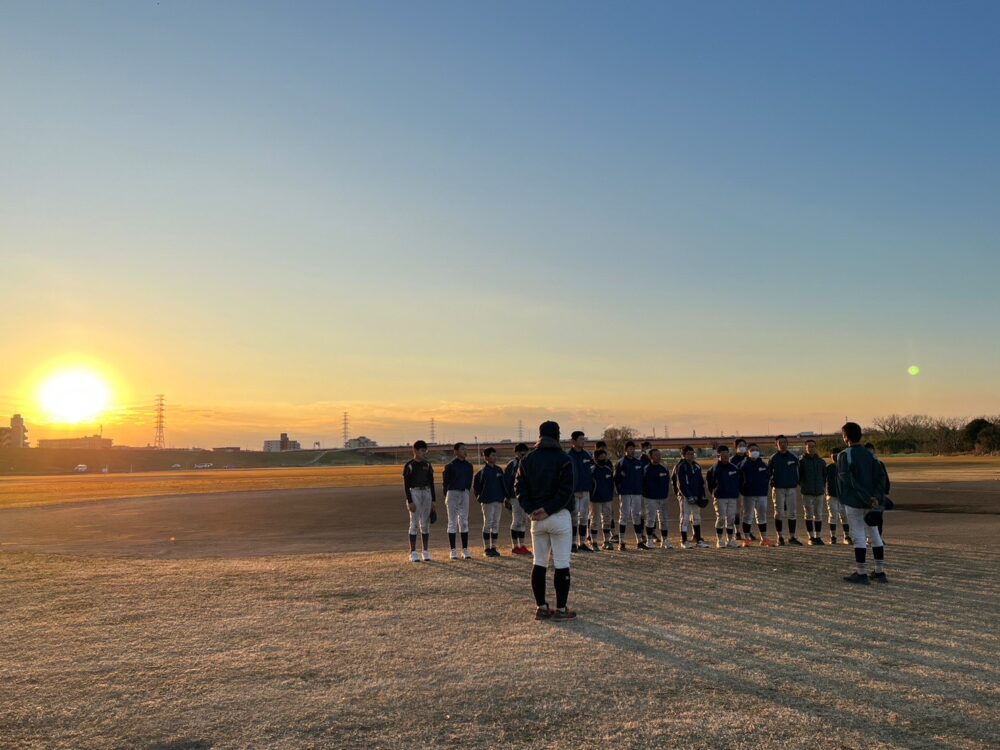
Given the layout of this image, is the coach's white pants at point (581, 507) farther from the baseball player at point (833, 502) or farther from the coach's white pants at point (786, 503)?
the baseball player at point (833, 502)

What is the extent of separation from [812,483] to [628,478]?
3.77 metres

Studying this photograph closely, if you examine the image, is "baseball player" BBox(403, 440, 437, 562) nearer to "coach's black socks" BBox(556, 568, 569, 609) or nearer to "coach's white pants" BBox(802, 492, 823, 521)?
"coach's black socks" BBox(556, 568, 569, 609)

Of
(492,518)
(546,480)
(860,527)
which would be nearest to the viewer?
(546,480)

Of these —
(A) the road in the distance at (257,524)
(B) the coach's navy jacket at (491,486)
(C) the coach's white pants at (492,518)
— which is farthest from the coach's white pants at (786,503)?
(C) the coach's white pants at (492,518)

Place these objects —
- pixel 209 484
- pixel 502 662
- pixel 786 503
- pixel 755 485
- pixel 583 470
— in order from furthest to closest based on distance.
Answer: pixel 209 484 < pixel 786 503 < pixel 755 485 < pixel 583 470 < pixel 502 662

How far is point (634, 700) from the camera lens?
5.39 m

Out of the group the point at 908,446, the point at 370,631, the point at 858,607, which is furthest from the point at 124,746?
the point at 908,446

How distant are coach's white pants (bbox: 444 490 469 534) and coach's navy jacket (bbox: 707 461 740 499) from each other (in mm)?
5030

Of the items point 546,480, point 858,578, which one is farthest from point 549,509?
point 858,578

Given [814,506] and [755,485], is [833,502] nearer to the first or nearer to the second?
[814,506]

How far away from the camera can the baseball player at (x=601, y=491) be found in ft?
49.3

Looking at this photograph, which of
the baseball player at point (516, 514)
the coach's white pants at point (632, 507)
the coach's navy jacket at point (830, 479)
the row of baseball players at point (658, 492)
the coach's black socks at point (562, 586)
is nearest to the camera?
the coach's black socks at point (562, 586)

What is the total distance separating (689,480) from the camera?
14.6m

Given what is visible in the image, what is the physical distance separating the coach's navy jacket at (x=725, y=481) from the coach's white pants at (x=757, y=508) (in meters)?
0.47
